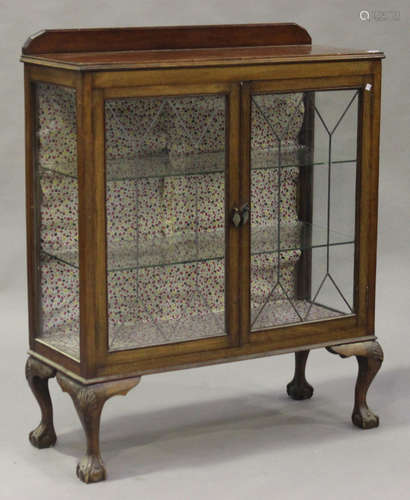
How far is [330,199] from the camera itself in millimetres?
4781

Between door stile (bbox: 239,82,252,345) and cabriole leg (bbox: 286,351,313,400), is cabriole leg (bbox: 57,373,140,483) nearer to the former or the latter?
door stile (bbox: 239,82,252,345)

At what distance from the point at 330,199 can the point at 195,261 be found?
56cm

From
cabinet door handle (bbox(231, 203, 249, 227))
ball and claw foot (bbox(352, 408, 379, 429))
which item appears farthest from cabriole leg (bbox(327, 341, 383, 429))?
cabinet door handle (bbox(231, 203, 249, 227))

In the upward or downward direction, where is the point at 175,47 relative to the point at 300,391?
upward

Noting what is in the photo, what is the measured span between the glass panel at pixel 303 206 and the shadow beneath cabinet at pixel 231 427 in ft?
1.41

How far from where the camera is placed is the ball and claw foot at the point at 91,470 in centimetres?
441

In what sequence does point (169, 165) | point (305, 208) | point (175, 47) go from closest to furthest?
point (169, 165) → point (175, 47) → point (305, 208)

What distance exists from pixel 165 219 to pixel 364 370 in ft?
3.08

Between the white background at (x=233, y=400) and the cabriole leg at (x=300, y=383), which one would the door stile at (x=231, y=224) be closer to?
the white background at (x=233, y=400)

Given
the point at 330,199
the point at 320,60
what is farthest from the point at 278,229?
the point at 320,60

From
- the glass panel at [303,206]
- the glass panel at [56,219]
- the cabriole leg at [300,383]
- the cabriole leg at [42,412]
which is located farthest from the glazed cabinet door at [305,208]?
the cabriole leg at [42,412]

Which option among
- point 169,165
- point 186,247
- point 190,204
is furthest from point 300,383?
point 169,165

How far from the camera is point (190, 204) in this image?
14.9 feet

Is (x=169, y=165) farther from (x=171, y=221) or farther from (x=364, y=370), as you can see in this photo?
(x=364, y=370)
